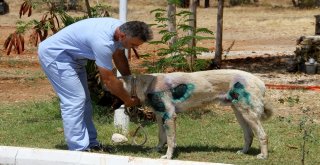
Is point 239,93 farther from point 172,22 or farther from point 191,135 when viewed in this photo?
point 172,22

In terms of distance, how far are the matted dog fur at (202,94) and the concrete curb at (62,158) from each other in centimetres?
138

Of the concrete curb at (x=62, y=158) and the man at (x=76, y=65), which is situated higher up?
the man at (x=76, y=65)

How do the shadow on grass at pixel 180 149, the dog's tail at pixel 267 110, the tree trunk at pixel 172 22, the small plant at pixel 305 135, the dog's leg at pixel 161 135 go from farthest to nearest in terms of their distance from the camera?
the tree trunk at pixel 172 22 → the shadow on grass at pixel 180 149 → the dog's leg at pixel 161 135 → the dog's tail at pixel 267 110 → the small plant at pixel 305 135

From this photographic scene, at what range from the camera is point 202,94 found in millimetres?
7387

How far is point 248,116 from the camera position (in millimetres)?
7375

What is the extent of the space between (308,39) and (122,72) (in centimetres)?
799

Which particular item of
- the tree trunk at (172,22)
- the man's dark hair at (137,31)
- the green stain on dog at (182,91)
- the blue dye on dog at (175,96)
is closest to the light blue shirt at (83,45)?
the man's dark hair at (137,31)

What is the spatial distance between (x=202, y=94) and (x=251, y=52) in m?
12.3

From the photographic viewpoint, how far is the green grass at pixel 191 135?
7637mm

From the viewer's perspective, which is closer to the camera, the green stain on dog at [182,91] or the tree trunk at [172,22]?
the green stain on dog at [182,91]

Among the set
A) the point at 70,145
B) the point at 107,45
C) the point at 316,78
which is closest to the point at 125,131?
the point at 70,145

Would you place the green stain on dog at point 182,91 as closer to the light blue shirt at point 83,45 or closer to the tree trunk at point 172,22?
the light blue shirt at point 83,45

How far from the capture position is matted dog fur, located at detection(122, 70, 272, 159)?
7.31m

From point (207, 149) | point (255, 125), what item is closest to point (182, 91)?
point (255, 125)
